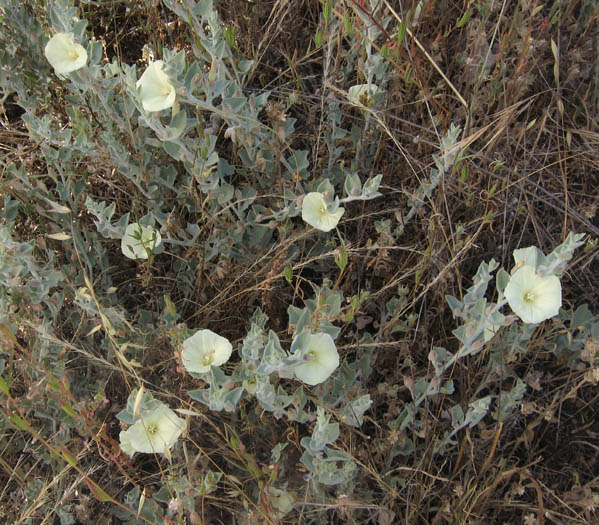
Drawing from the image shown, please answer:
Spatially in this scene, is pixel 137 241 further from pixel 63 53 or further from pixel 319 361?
pixel 319 361

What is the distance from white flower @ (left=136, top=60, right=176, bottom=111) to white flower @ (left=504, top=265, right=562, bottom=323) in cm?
100

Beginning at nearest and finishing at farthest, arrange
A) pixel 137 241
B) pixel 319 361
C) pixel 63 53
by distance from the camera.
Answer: pixel 319 361 < pixel 63 53 < pixel 137 241

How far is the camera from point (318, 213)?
1.75 metres

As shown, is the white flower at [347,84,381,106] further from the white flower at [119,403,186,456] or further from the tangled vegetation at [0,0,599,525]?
the white flower at [119,403,186,456]

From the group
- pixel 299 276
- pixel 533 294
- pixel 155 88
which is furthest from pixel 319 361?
pixel 155 88

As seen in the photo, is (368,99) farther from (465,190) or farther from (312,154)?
(465,190)

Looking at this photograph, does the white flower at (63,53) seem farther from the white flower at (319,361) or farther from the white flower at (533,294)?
the white flower at (533,294)

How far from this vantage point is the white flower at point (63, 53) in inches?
65.2

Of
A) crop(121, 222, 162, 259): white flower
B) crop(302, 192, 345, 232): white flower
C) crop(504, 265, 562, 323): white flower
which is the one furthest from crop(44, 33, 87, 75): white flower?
crop(504, 265, 562, 323): white flower

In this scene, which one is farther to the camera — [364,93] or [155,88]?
[364,93]

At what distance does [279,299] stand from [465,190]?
28.9 inches

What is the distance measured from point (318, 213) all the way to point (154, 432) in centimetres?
77

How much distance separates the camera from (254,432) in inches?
70.1

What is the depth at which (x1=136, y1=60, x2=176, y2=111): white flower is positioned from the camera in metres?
1.58
